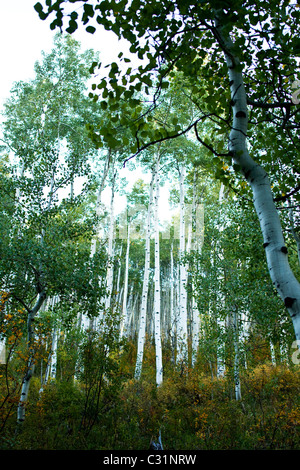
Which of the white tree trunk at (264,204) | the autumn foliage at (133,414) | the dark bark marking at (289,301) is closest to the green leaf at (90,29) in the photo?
the white tree trunk at (264,204)

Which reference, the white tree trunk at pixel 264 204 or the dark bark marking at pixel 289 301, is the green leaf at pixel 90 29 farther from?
the dark bark marking at pixel 289 301

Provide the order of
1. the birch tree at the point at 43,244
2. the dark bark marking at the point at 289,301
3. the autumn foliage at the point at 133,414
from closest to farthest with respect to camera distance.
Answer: the dark bark marking at the point at 289,301, the autumn foliage at the point at 133,414, the birch tree at the point at 43,244

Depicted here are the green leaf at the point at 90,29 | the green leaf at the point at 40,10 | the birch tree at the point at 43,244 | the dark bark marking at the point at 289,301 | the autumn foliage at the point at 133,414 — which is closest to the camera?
the dark bark marking at the point at 289,301

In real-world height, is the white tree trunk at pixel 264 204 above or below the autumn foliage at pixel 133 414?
above

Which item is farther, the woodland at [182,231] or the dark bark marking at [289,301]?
the woodland at [182,231]

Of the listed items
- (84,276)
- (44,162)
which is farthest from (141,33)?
(44,162)

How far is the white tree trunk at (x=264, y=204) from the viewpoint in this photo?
170 cm

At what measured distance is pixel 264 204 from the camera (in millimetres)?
2008

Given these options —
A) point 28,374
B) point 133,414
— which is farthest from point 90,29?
point 133,414

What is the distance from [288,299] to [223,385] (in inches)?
392

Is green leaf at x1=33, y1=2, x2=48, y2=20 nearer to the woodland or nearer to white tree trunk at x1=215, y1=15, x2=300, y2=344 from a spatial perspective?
the woodland

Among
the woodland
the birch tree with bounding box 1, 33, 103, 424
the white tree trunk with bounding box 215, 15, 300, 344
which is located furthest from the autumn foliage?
the white tree trunk with bounding box 215, 15, 300, 344
